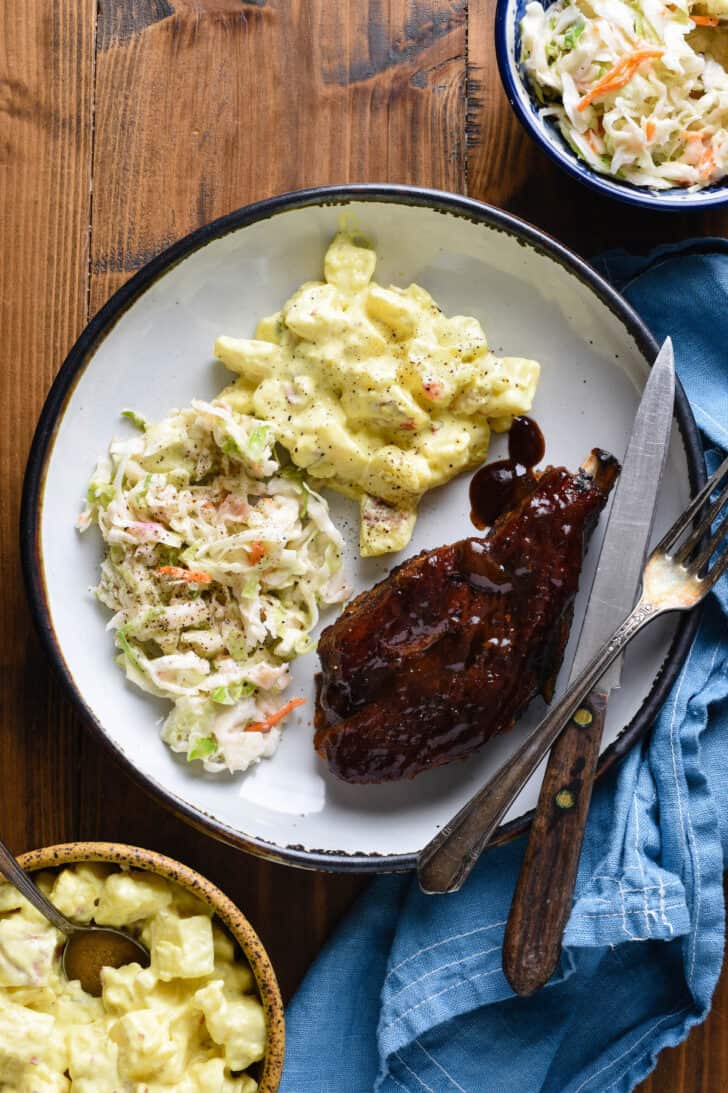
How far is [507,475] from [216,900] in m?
1.50

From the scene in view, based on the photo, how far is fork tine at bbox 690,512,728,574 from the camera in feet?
10.1

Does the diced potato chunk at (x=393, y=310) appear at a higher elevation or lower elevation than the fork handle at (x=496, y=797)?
higher

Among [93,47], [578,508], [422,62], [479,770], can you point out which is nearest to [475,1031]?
[479,770]

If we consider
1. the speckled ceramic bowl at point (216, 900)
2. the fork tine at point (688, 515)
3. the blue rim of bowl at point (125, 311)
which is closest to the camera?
the speckled ceramic bowl at point (216, 900)

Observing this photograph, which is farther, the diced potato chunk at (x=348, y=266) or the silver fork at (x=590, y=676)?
the diced potato chunk at (x=348, y=266)

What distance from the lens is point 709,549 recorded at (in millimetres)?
3086

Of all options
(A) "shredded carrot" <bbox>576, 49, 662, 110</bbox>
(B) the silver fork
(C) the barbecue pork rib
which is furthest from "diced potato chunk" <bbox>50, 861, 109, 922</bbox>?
(A) "shredded carrot" <bbox>576, 49, 662, 110</bbox>

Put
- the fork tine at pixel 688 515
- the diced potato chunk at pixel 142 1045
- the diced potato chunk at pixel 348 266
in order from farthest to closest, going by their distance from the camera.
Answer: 1. the diced potato chunk at pixel 348 266
2. the fork tine at pixel 688 515
3. the diced potato chunk at pixel 142 1045

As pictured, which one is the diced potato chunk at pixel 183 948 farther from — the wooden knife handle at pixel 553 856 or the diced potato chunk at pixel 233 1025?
the wooden knife handle at pixel 553 856

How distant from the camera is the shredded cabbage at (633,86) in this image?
10.5 feet

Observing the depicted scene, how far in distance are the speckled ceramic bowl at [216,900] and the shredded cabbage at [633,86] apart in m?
2.32

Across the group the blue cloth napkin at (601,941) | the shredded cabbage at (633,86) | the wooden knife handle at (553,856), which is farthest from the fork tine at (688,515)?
the shredded cabbage at (633,86)

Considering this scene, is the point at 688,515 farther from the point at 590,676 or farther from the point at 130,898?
the point at 130,898

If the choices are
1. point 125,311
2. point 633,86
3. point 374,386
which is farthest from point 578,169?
point 125,311
